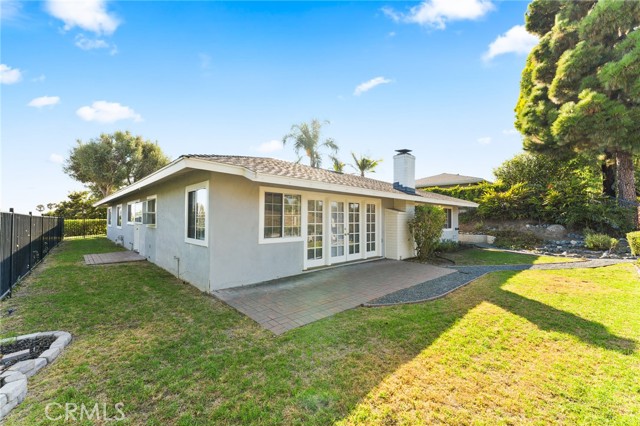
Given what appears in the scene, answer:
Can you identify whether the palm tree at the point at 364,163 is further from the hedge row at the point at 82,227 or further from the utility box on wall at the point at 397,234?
the hedge row at the point at 82,227

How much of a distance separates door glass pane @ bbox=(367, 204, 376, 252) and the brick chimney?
2586 millimetres

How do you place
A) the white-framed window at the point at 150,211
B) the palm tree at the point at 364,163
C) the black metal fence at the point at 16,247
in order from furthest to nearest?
the palm tree at the point at 364,163 → the white-framed window at the point at 150,211 → the black metal fence at the point at 16,247

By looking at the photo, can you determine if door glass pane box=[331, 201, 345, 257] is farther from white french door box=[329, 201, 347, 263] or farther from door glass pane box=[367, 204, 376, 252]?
door glass pane box=[367, 204, 376, 252]

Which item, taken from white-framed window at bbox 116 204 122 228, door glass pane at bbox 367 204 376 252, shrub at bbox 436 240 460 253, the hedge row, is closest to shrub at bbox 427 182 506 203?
shrub at bbox 436 240 460 253

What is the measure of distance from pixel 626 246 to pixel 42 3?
2004cm

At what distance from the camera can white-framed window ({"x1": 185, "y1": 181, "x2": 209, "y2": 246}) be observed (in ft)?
18.9

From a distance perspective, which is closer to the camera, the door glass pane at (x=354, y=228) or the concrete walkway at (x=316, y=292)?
the concrete walkway at (x=316, y=292)

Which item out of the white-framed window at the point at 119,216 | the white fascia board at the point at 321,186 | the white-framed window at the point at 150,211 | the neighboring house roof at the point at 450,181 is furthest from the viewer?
the neighboring house roof at the point at 450,181

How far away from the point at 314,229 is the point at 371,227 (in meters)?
2.88

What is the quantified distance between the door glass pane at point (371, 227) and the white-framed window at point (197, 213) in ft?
18.6

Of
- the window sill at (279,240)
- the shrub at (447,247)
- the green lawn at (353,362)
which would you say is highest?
the window sill at (279,240)

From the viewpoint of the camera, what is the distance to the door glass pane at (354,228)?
877 centimetres

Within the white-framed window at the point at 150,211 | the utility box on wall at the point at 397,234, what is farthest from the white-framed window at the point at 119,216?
the utility box on wall at the point at 397,234

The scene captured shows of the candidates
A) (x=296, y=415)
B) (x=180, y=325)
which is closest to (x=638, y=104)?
(x=296, y=415)
